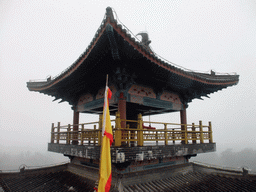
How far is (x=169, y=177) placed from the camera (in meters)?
8.16

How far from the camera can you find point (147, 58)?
665cm

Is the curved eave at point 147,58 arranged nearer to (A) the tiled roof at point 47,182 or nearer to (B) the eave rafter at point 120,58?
(B) the eave rafter at point 120,58

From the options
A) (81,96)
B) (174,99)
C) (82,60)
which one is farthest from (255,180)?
(81,96)

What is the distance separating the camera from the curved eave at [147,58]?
224 inches

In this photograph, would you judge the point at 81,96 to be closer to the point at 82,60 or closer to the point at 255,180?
the point at 82,60

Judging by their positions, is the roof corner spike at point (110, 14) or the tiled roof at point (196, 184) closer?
the roof corner spike at point (110, 14)

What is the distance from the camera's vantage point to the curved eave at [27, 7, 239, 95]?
568 cm

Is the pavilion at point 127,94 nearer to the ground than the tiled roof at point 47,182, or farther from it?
farther from it

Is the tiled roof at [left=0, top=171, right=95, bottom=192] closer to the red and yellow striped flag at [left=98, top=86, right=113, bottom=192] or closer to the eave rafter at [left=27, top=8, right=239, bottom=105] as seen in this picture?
the red and yellow striped flag at [left=98, top=86, right=113, bottom=192]

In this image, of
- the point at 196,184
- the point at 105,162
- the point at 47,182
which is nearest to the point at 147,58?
the point at 105,162

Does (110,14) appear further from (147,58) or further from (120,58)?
(147,58)

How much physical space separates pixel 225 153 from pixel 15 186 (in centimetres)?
12895

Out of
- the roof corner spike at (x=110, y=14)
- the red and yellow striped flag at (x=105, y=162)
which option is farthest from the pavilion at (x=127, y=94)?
the red and yellow striped flag at (x=105, y=162)

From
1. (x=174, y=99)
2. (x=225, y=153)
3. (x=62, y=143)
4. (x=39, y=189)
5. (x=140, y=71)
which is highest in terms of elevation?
(x=140, y=71)
